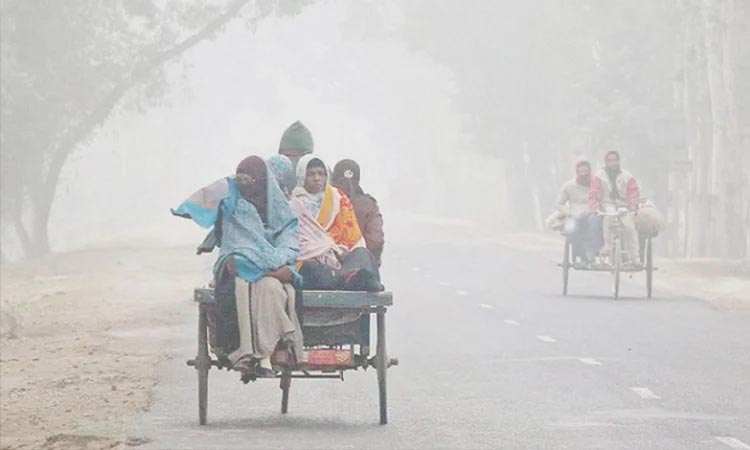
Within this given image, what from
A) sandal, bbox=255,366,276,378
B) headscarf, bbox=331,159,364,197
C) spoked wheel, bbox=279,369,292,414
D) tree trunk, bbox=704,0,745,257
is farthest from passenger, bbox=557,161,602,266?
tree trunk, bbox=704,0,745,257

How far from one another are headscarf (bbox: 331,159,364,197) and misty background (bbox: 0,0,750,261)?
28.3 m

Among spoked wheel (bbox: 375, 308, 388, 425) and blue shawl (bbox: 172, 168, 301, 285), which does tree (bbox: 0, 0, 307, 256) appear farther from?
spoked wheel (bbox: 375, 308, 388, 425)

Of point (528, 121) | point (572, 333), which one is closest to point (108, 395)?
point (572, 333)

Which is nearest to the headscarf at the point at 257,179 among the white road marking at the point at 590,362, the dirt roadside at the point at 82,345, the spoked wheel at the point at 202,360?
the spoked wheel at the point at 202,360

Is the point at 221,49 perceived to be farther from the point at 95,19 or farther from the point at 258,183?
the point at 258,183

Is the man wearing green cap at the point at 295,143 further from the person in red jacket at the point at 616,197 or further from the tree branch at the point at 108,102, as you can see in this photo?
the tree branch at the point at 108,102

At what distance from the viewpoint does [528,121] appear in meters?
67.6

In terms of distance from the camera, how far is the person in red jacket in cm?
2702

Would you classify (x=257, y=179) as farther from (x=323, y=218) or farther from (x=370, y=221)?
(x=370, y=221)

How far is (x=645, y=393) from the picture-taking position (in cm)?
1486

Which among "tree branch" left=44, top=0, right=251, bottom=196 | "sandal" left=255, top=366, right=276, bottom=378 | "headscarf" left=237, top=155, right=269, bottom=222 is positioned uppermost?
"tree branch" left=44, top=0, right=251, bottom=196

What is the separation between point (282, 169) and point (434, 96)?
3599 inches

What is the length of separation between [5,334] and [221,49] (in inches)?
3911

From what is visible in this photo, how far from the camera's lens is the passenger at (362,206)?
13266 millimetres
